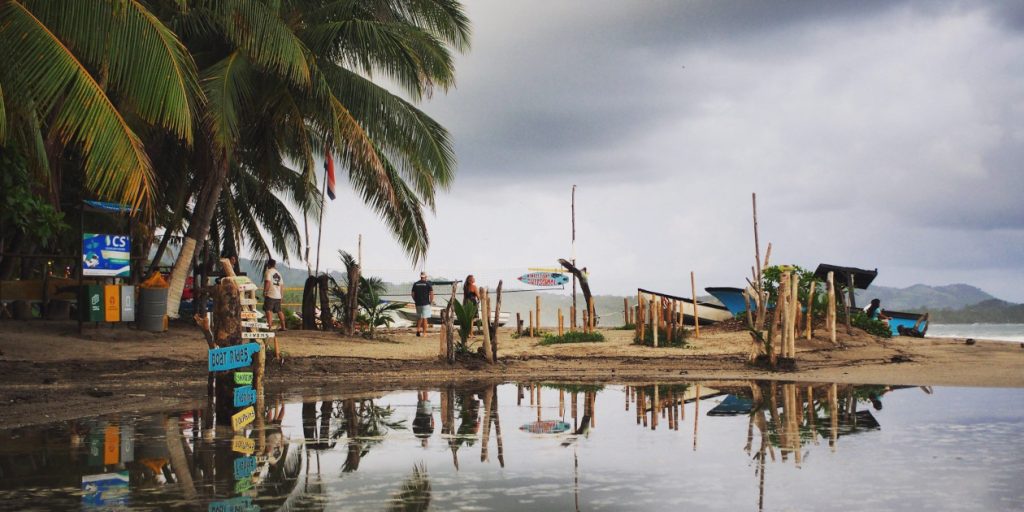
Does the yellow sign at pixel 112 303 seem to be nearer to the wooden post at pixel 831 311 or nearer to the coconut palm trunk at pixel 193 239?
the coconut palm trunk at pixel 193 239

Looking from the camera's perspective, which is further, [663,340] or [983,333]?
[983,333]

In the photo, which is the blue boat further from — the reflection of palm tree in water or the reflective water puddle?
the reflection of palm tree in water

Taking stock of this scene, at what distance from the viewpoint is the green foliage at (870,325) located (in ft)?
85.8

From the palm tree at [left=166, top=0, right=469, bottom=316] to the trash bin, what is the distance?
1.75 m

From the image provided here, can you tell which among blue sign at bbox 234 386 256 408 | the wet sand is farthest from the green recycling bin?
blue sign at bbox 234 386 256 408

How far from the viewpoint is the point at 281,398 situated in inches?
577

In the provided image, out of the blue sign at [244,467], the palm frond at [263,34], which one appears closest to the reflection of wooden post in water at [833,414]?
the blue sign at [244,467]

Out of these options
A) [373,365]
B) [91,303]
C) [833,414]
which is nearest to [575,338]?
[373,365]

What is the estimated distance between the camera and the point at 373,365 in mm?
19297

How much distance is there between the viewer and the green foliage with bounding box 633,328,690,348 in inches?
947

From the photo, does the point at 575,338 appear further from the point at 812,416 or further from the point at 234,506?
the point at 234,506

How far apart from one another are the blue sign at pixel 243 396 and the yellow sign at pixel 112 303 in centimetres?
777

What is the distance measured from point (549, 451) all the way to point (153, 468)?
3.75 meters

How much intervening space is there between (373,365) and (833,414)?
973 cm
